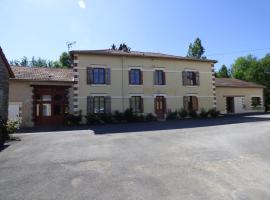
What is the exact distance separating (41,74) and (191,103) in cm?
1407

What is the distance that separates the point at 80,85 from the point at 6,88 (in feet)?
21.3

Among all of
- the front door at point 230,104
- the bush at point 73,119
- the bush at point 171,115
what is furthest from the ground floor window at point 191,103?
the bush at point 73,119

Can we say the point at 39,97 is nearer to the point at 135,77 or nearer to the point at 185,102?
the point at 135,77

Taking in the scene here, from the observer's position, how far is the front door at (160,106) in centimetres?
2480

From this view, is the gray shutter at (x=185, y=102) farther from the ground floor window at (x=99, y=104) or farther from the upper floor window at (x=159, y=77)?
the ground floor window at (x=99, y=104)

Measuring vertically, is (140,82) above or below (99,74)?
below

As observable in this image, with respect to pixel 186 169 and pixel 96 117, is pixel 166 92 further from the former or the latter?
pixel 186 169

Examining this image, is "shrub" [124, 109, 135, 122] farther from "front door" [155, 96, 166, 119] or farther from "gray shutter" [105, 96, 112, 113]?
"front door" [155, 96, 166, 119]

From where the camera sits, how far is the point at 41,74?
2317 centimetres

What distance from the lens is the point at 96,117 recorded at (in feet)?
71.2

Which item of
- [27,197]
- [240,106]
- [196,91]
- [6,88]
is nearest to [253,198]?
[27,197]

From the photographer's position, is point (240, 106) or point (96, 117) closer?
point (96, 117)

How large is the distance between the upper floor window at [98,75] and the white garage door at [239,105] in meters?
16.5

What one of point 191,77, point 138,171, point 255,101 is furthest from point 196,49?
point 138,171
